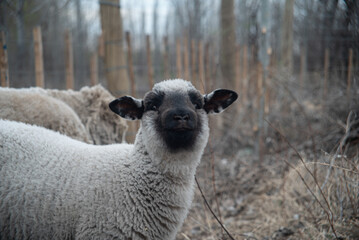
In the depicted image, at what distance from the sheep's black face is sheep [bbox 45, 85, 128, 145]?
1992mm

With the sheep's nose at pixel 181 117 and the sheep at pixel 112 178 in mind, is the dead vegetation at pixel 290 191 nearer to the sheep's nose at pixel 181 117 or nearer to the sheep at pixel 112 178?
the sheep at pixel 112 178

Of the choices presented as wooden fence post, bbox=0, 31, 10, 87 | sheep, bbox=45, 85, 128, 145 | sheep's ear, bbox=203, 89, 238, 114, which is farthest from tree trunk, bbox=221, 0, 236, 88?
sheep's ear, bbox=203, 89, 238, 114

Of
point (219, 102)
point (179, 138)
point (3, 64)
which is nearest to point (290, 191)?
point (219, 102)

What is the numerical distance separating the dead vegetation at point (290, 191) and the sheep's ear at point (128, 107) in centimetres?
114

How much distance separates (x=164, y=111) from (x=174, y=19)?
21.5m

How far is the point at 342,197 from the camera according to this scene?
3.30 meters

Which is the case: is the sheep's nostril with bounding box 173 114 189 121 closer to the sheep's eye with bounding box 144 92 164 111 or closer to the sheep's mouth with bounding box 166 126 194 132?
the sheep's mouth with bounding box 166 126 194 132

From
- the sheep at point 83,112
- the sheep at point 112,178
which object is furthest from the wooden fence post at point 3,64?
the sheep at point 112,178

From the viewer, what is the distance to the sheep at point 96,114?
4.40 m

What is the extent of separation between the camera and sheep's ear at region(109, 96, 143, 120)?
8.80 ft

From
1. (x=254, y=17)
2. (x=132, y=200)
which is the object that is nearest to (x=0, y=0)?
(x=132, y=200)

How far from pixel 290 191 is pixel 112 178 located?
307 cm

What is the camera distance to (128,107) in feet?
9.00

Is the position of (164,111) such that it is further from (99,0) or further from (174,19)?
(174,19)
